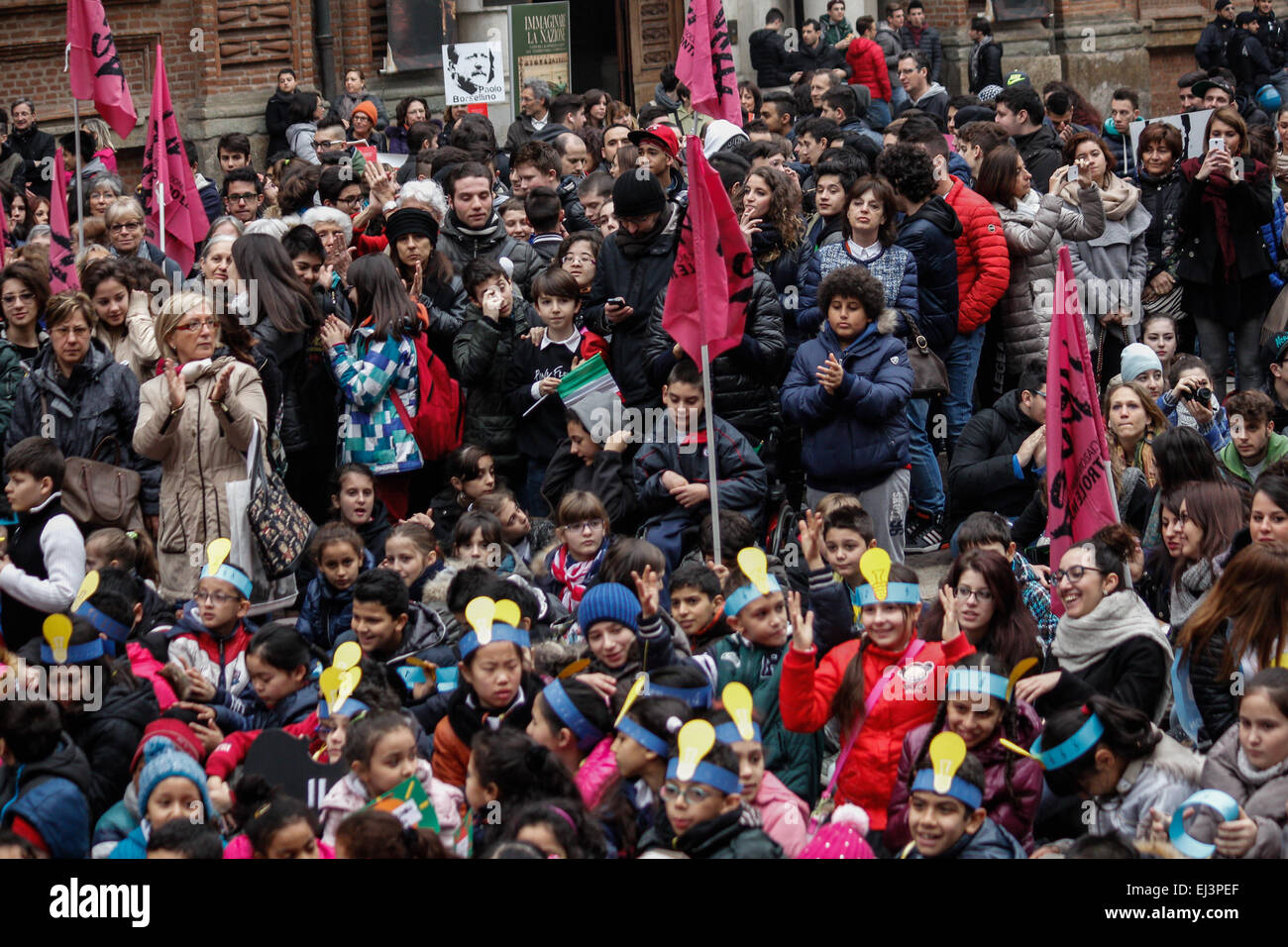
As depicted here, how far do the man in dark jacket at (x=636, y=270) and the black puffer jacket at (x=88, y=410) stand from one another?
2.13 m

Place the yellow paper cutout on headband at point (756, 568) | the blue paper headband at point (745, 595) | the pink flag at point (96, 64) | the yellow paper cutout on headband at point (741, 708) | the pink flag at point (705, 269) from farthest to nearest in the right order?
the pink flag at point (96, 64)
the pink flag at point (705, 269)
the blue paper headband at point (745, 595)
the yellow paper cutout on headband at point (756, 568)
the yellow paper cutout on headband at point (741, 708)

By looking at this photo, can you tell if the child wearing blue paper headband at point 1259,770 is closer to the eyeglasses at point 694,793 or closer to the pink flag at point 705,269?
the eyeglasses at point 694,793

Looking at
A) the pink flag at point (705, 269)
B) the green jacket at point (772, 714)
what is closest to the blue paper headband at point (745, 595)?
the green jacket at point (772, 714)

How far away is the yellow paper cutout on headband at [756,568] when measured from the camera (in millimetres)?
5812

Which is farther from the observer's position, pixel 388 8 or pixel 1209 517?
pixel 388 8

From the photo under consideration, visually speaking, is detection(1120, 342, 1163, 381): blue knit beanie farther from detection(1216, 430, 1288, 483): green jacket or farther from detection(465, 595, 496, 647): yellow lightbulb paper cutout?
detection(465, 595, 496, 647): yellow lightbulb paper cutout

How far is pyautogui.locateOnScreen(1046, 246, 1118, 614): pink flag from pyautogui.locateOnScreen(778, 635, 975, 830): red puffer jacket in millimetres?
1060

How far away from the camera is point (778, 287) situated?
8.60 metres

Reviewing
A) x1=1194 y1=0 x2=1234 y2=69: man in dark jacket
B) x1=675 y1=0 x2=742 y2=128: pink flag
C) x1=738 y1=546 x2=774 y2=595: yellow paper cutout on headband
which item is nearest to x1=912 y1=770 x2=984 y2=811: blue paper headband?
x1=738 y1=546 x2=774 y2=595: yellow paper cutout on headband

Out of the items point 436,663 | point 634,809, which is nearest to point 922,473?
point 436,663

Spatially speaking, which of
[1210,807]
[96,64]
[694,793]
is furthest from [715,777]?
[96,64]

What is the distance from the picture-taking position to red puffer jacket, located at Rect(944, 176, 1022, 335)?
8.79m

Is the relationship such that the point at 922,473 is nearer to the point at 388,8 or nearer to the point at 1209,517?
the point at 1209,517

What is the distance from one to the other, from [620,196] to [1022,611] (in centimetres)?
297
